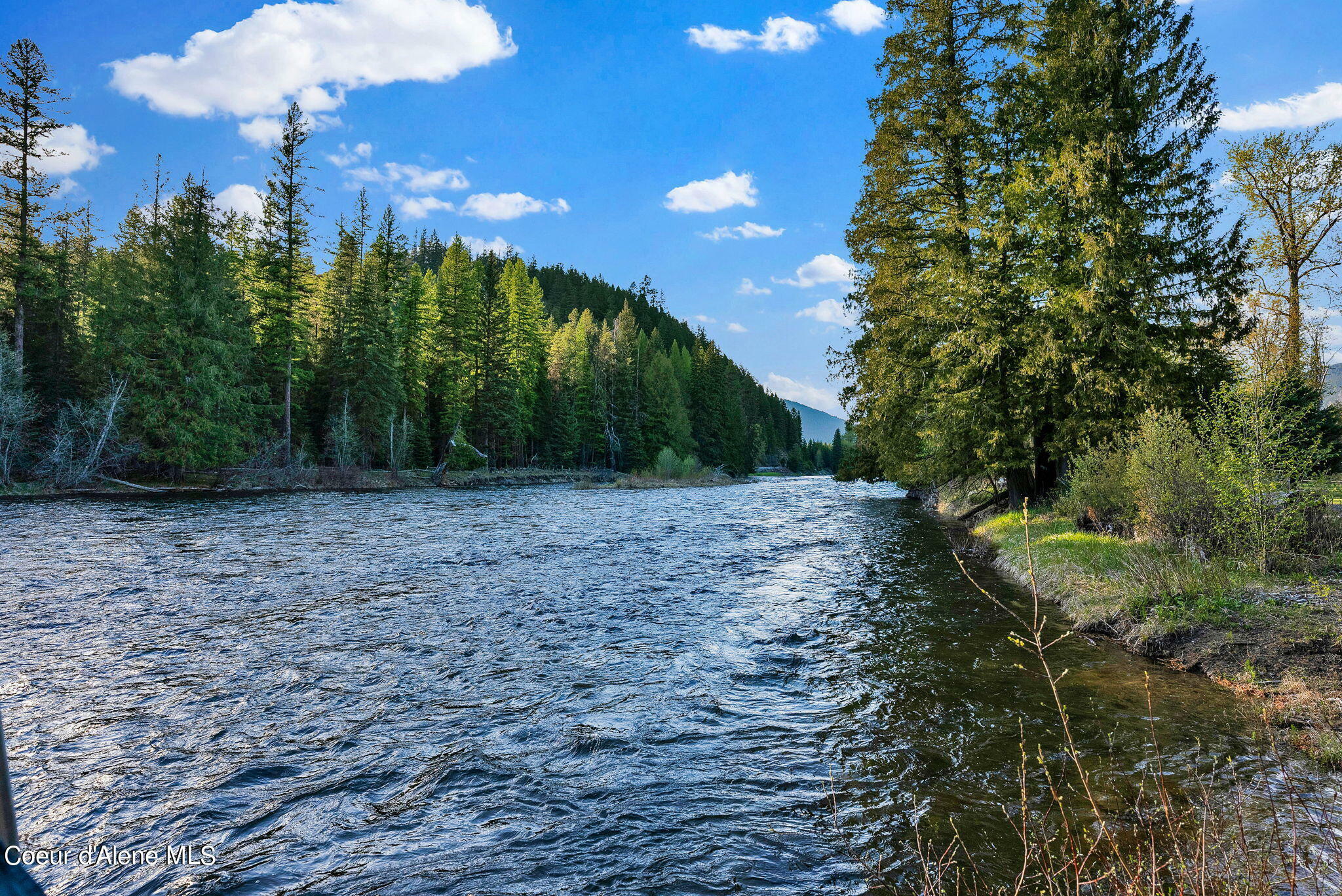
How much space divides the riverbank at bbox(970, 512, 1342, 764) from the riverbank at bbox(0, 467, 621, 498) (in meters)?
34.7

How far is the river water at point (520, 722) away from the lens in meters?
4.53

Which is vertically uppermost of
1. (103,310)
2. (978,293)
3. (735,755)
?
(103,310)

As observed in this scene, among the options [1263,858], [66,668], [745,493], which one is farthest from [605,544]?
[745,493]

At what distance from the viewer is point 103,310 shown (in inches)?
1389

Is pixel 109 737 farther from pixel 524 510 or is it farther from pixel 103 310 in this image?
pixel 103 310

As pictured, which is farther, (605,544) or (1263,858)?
(605,544)

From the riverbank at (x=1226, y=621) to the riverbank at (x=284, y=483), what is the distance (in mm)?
34732

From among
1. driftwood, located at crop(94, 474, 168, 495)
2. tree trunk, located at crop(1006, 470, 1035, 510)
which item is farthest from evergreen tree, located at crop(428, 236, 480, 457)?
tree trunk, located at crop(1006, 470, 1035, 510)

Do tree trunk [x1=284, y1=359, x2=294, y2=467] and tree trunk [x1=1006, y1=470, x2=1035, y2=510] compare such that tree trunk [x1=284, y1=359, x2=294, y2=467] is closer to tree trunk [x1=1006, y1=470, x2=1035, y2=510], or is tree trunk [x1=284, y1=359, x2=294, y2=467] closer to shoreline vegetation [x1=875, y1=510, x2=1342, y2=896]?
tree trunk [x1=1006, y1=470, x2=1035, y2=510]

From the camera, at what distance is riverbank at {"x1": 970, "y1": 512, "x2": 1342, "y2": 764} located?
21.5ft

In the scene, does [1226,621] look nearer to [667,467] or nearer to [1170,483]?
[1170,483]

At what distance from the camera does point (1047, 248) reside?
659 inches

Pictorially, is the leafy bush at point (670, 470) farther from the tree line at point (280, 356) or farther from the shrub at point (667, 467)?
the tree line at point (280, 356)

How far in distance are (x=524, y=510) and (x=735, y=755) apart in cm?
2275
